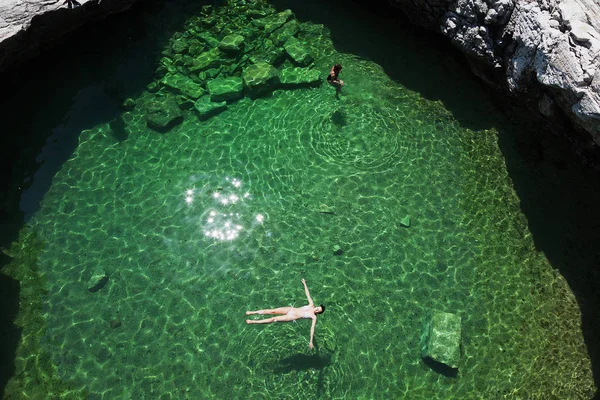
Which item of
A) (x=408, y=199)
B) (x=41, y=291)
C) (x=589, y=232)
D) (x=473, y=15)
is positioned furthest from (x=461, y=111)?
(x=41, y=291)

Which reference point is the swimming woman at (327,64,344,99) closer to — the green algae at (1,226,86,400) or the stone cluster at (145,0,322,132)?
the stone cluster at (145,0,322,132)

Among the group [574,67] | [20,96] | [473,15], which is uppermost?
[574,67]

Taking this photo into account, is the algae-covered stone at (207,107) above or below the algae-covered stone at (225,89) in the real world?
below

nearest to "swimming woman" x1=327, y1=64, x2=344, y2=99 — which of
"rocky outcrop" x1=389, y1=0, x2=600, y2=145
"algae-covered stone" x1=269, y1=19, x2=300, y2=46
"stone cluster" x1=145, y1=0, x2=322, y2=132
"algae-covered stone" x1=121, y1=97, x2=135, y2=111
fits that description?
"stone cluster" x1=145, y1=0, x2=322, y2=132

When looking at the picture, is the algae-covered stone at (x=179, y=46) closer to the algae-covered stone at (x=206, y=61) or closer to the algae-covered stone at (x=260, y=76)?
the algae-covered stone at (x=206, y=61)

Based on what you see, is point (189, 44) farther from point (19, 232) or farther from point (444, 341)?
point (444, 341)

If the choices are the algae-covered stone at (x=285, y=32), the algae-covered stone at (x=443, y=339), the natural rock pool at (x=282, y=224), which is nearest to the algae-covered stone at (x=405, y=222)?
the natural rock pool at (x=282, y=224)

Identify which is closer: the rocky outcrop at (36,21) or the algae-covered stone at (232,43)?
the rocky outcrop at (36,21)

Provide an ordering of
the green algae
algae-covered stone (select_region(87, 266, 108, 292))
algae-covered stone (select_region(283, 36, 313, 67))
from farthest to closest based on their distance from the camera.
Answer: algae-covered stone (select_region(283, 36, 313, 67)) → algae-covered stone (select_region(87, 266, 108, 292)) → the green algae
